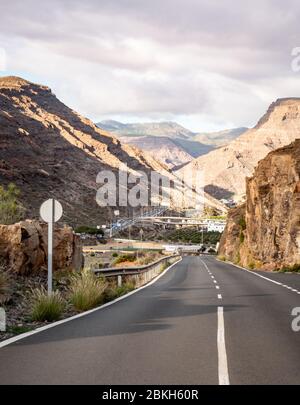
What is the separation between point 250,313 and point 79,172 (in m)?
163

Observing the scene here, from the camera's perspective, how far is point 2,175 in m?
133

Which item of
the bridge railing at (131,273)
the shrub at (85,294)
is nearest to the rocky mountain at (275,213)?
the bridge railing at (131,273)

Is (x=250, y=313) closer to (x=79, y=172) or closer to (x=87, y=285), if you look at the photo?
(x=87, y=285)

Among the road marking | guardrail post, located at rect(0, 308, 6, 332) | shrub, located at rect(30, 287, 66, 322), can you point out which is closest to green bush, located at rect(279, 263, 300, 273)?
the road marking

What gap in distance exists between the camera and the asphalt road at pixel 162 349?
7.13 metres

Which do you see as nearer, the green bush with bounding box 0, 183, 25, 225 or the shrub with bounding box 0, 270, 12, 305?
the shrub with bounding box 0, 270, 12, 305

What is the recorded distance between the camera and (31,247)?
17.7 meters

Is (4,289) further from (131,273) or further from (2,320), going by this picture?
(131,273)

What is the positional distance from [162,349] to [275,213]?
42.9 meters

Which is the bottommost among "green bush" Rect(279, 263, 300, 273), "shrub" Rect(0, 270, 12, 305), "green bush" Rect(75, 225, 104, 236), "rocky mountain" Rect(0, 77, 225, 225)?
"green bush" Rect(279, 263, 300, 273)

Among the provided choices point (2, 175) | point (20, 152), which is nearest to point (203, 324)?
point (2, 175)

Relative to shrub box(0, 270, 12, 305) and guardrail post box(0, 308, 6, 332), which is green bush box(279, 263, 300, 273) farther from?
guardrail post box(0, 308, 6, 332)

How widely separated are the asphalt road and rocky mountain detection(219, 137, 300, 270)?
29.1 meters

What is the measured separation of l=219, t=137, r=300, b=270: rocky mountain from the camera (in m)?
43.2
